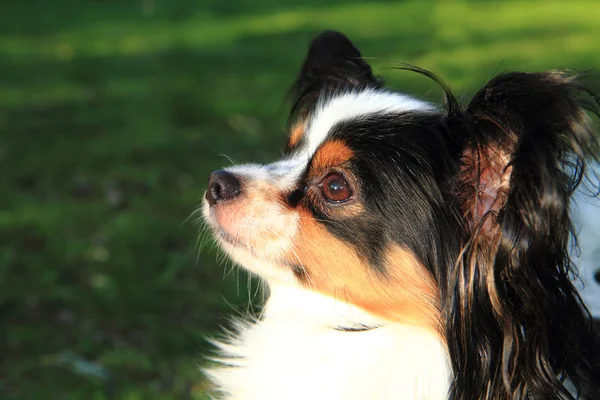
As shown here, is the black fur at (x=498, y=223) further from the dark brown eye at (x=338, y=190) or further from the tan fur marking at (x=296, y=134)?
the tan fur marking at (x=296, y=134)

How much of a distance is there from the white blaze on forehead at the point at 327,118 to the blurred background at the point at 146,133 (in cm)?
24

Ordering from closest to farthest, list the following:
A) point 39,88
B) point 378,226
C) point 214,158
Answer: point 378,226
point 214,158
point 39,88

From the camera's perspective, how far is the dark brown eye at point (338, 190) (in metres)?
2.20

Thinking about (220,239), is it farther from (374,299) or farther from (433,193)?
(433,193)

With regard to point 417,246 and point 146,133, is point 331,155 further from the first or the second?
point 146,133

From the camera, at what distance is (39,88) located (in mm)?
6637

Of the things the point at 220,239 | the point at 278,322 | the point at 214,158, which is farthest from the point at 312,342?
the point at 214,158

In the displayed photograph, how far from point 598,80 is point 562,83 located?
403mm

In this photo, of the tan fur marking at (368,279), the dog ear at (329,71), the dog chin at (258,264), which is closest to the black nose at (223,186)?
the dog chin at (258,264)

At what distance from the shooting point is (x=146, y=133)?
566 centimetres

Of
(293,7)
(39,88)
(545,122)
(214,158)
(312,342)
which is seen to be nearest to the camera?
(545,122)

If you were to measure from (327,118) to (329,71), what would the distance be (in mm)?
450

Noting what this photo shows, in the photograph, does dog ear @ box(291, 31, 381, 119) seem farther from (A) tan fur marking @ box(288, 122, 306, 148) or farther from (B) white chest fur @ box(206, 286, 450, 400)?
(B) white chest fur @ box(206, 286, 450, 400)

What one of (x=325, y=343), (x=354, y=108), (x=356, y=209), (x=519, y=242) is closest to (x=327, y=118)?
(x=354, y=108)
